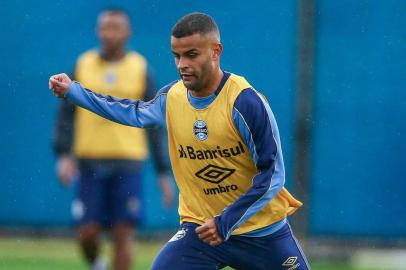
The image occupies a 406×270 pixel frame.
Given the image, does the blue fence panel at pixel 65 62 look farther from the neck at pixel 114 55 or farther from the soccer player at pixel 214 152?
the soccer player at pixel 214 152

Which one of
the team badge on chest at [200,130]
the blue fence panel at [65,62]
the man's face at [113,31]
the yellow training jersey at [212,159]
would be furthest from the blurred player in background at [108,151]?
the team badge on chest at [200,130]

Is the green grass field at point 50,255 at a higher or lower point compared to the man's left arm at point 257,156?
lower

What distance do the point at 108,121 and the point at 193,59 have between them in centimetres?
388

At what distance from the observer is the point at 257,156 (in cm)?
634

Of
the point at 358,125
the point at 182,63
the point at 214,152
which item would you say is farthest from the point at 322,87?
the point at 182,63

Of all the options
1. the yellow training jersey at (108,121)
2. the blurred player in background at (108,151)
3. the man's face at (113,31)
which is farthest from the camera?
the man's face at (113,31)

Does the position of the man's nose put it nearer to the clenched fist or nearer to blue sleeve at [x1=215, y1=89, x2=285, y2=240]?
blue sleeve at [x1=215, y1=89, x2=285, y2=240]

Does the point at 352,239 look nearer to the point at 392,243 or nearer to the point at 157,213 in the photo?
the point at 392,243

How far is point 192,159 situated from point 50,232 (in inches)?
234

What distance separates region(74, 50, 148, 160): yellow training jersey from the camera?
1015 centimetres

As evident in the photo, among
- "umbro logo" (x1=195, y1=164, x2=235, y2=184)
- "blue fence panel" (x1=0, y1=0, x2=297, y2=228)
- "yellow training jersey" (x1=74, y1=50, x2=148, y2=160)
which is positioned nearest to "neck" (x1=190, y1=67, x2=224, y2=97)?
"umbro logo" (x1=195, y1=164, x2=235, y2=184)

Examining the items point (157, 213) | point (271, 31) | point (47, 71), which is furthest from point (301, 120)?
point (47, 71)

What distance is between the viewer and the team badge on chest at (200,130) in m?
6.50

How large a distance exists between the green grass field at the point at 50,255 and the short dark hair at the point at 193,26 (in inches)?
178
